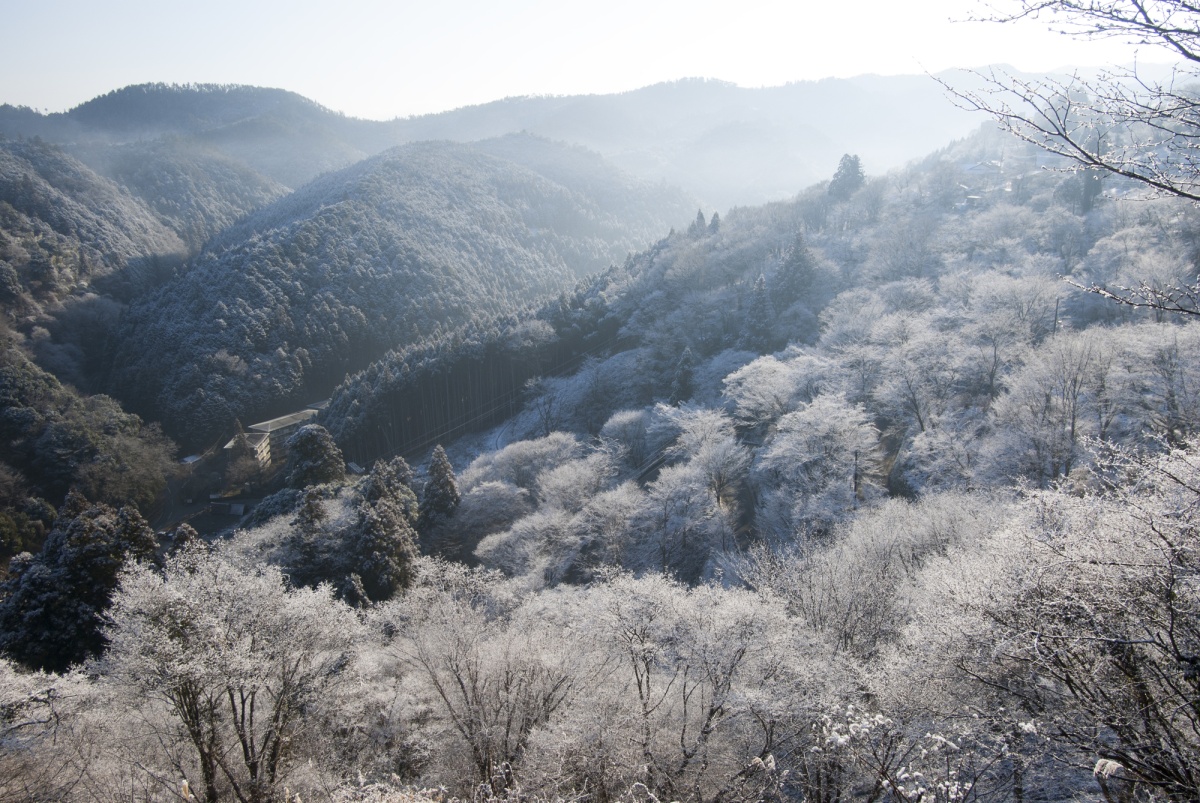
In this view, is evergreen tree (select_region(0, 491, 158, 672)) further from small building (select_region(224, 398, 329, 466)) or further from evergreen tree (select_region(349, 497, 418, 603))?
small building (select_region(224, 398, 329, 466))

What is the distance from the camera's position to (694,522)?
3092 cm

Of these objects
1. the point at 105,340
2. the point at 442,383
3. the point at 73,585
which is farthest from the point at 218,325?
the point at 73,585

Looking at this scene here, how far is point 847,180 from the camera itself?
76688mm

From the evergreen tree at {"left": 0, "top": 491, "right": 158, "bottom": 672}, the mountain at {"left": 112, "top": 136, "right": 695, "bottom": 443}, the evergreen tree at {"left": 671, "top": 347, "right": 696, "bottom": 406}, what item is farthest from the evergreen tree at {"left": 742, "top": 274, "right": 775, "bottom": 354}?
the evergreen tree at {"left": 0, "top": 491, "right": 158, "bottom": 672}

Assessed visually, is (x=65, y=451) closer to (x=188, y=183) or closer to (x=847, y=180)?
(x=847, y=180)

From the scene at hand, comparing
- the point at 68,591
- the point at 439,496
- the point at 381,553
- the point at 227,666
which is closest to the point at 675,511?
the point at 381,553

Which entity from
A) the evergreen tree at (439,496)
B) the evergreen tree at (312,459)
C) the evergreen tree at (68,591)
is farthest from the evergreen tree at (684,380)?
the evergreen tree at (68,591)

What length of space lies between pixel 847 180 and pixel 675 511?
65469 mm

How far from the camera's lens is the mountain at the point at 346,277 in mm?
71938

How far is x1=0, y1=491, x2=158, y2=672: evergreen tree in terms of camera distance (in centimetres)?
2485

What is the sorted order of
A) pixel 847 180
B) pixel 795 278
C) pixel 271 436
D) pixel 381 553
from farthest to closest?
pixel 847 180, pixel 271 436, pixel 795 278, pixel 381 553

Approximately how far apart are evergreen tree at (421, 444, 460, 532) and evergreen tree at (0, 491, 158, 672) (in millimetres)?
15010

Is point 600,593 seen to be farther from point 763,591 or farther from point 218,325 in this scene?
point 218,325

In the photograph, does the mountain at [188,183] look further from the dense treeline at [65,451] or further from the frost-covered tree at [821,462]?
Result: the frost-covered tree at [821,462]
